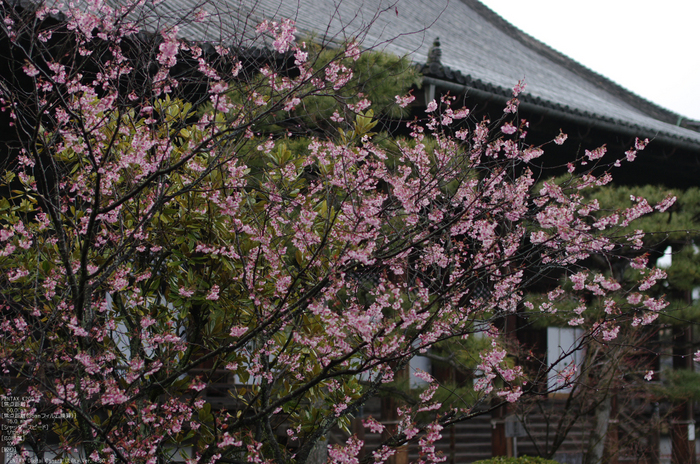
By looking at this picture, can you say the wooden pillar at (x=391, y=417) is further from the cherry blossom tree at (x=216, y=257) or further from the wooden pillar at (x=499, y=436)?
the cherry blossom tree at (x=216, y=257)

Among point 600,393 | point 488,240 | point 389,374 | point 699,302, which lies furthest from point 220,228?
point 699,302

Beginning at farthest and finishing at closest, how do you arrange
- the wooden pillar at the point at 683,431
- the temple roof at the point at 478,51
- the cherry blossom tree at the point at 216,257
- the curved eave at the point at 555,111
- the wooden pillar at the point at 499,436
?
1. the wooden pillar at the point at 683,431
2. the wooden pillar at the point at 499,436
3. the temple roof at the point at 478,51
4. the curved eave at the point at 555,111
5. the cherry blossom tree at the point at 216,257

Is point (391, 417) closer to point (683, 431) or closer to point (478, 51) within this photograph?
point (683, 431)

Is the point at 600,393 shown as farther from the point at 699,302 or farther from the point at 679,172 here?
the point at 679,172

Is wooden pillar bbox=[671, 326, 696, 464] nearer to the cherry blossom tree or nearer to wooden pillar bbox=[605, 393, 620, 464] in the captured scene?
wooden pillar bbox=[605, 393, 620, 464]

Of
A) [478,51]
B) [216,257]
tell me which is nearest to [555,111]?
[216,257]

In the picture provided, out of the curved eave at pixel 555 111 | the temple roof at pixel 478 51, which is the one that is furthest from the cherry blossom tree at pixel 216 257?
the curved eave at pixel 555 111

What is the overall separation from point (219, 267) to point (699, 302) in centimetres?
732

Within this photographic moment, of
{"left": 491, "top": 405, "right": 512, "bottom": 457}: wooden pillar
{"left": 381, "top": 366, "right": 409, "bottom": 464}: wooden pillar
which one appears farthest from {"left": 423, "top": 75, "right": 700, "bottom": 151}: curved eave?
{"left": 491, "top": 405, "right": 512, "bottom": 457}: wooden pillar

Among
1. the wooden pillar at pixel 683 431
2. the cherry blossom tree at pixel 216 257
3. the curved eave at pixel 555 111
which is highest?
the curved eave at pixel 555 111

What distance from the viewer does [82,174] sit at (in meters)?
3.62

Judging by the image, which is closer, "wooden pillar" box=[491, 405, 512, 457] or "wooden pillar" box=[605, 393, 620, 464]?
"wooden pillar" box=[491, 405, 512, 457]

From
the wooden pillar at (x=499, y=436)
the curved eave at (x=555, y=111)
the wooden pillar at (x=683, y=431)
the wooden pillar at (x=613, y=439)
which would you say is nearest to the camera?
the curved eave at (x=555, y=111)

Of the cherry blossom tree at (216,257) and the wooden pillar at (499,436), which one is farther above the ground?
the cherry blossom tree at (216,257)
